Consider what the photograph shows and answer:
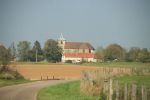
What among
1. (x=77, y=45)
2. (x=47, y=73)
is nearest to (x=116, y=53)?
(x=77, y=45)

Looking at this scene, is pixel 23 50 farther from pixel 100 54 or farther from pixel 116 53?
pixel 116 53

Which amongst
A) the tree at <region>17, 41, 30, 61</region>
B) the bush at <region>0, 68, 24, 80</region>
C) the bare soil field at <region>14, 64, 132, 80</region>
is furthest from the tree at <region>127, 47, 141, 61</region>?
the bush at <region>0, 68, 24, 80</region>

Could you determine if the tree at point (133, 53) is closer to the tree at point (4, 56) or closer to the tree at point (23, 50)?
the tree at point (23, 50)

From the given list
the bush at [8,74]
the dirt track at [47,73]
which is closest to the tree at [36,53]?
the dirt track at [47,73]

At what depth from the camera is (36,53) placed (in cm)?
12925

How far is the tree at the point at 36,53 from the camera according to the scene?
128500 mm

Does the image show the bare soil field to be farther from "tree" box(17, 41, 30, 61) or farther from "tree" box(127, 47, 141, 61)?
"tree" box(127, 47, 141, 61)

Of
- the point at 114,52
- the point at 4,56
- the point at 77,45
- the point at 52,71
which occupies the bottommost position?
the point at 52,71

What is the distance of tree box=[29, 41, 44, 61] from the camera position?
128 m

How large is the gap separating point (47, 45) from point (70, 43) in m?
50.4

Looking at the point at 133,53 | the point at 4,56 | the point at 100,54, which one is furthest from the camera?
the point at 100,54

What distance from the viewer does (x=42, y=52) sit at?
134 meters

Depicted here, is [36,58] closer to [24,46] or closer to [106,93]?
[24,46]

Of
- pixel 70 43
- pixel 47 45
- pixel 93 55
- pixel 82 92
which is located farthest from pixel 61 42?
pixel 82 92
